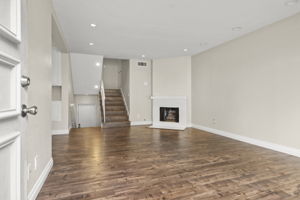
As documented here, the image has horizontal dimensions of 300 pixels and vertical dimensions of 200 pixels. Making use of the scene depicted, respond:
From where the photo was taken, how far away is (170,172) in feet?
8.08

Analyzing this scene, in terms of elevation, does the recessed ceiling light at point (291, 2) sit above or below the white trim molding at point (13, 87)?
above

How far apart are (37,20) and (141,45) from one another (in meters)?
3.14

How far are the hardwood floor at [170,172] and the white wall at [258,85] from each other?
1.78 feet

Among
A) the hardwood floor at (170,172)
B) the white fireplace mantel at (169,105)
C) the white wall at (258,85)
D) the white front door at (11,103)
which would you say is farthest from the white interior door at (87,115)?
the white front door at (11,103)

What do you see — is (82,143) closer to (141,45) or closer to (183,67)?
(141,45)

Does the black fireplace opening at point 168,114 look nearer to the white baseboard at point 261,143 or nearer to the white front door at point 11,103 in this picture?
the white baseboard at point 261,143

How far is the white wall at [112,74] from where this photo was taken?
27.8 feet

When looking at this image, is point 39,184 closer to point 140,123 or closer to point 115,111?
point 140,123

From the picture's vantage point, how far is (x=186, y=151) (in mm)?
3445

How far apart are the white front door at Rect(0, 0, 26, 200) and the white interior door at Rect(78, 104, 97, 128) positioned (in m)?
7.89

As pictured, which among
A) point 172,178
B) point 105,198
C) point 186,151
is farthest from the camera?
point 186,151

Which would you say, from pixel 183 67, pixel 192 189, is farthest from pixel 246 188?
pixel 183 67

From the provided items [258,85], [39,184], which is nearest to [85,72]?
[39,184]

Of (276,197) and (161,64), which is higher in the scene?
(161,64)
